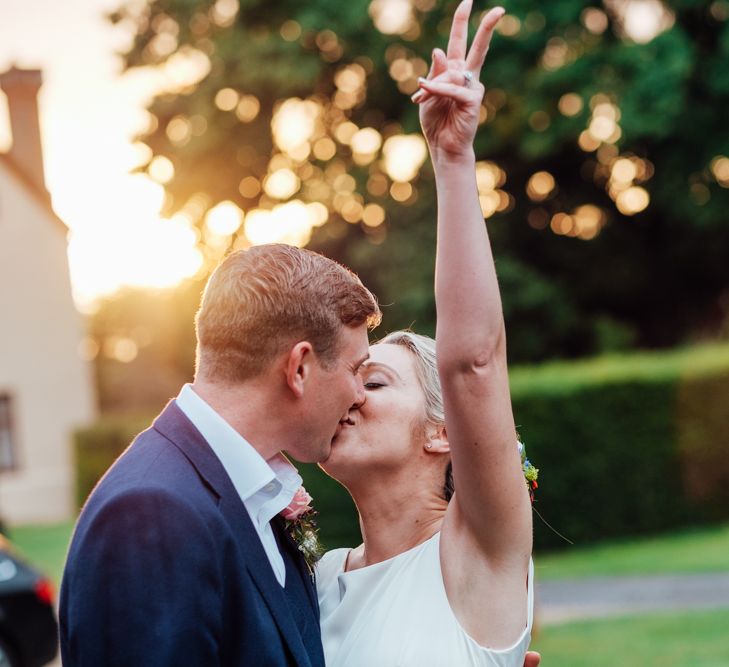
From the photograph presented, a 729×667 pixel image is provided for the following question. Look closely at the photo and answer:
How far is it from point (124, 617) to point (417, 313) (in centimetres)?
1937

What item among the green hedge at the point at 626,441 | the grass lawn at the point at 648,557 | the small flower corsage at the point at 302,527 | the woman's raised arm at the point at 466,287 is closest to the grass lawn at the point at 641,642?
the grass lawn at the point at 648,557

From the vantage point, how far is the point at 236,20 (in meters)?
21.7

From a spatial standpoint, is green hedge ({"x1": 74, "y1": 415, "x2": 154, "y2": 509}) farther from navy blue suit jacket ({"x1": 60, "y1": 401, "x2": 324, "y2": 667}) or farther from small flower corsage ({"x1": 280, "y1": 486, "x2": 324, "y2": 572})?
navy blue suit jacket ({"x1": 60, "y1": 401, "x2": 324, "y2": 667})

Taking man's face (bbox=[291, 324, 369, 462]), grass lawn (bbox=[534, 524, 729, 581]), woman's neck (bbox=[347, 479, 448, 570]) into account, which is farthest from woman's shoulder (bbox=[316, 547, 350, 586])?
grass lawn (bbox=[534, 524, 729, 581])

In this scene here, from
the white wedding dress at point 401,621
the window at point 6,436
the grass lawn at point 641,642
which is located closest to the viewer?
the white wedding dress at point 401,621

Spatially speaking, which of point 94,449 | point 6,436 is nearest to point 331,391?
point 94,449

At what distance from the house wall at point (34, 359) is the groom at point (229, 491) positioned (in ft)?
76.7

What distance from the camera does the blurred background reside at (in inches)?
650

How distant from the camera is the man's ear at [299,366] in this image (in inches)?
97.0

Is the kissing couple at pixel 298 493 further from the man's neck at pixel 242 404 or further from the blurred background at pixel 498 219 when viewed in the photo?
the blurred background at pixel 498 219

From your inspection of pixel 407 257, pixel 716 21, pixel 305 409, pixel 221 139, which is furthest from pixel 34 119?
pixel 305 409

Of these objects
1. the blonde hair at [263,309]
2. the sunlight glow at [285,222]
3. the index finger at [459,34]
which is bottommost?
the sunlight glow at [285,222]

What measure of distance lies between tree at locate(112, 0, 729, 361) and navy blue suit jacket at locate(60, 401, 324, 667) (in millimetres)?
17295

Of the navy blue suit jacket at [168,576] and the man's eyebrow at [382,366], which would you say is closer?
the navy blue suit jacket at [168,576]
